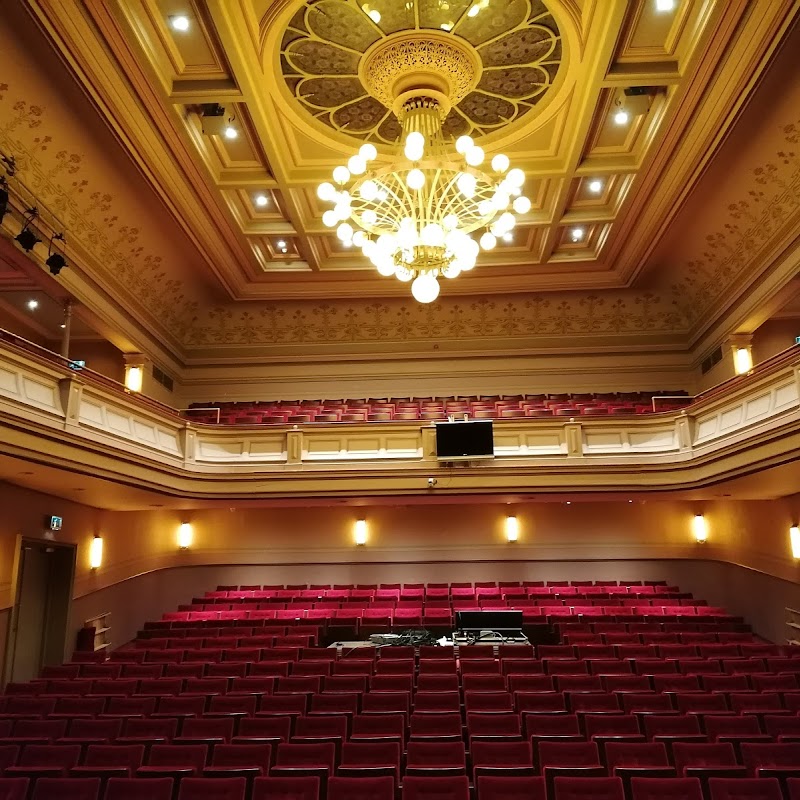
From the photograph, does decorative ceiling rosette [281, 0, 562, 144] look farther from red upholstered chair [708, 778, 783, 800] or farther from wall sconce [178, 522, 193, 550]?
wall sconce [178, 522, 193, 550]

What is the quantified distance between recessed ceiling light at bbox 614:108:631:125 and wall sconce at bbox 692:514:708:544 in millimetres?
5775

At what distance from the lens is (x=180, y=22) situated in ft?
19.8

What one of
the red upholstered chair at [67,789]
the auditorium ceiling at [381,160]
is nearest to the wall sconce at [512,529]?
the auditorium ceiling at [381,160]

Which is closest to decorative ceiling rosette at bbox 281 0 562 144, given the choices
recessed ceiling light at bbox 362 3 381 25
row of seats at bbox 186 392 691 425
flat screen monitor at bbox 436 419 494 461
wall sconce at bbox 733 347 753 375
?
recessed ceiling light at bbox 362 3 381 25

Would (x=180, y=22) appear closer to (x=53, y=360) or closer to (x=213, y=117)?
(x=213, y=117)

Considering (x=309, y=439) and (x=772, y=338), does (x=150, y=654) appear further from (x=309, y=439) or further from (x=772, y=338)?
(x=772, y=338)

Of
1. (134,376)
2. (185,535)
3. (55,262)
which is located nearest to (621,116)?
(55,262)

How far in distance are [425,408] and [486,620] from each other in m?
4.30

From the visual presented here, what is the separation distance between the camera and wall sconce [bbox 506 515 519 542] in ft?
32.5

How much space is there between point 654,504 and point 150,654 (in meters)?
7.36

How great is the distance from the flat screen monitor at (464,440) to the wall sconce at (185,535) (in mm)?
4413

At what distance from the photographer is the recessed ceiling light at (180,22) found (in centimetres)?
598

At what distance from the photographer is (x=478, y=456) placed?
8.05 m

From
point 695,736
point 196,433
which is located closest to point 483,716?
point 695,736
